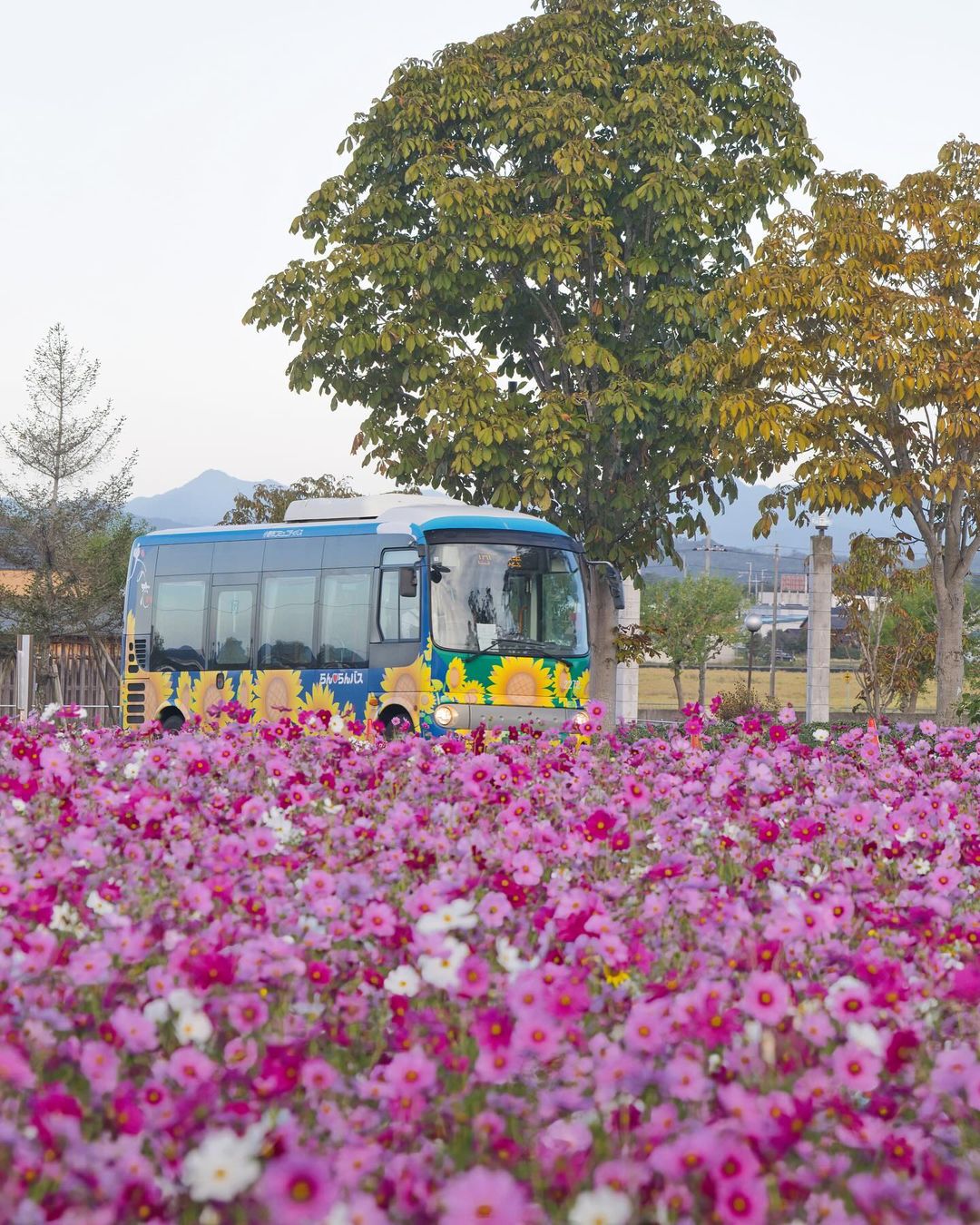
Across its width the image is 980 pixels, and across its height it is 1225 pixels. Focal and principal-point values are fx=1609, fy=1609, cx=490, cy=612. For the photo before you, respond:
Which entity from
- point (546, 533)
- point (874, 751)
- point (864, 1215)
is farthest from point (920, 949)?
point (546, 533)

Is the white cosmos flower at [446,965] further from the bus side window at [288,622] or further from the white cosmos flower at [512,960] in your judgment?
the bus side window at [288,622]

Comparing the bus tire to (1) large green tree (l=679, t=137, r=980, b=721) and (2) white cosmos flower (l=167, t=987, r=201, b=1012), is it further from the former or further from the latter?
(2) white cosmos flower (l=167, t=987, r=201, b=1012)

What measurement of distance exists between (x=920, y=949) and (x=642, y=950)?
2.76ft

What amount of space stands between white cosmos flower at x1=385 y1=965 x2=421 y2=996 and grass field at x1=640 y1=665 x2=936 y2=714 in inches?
2609

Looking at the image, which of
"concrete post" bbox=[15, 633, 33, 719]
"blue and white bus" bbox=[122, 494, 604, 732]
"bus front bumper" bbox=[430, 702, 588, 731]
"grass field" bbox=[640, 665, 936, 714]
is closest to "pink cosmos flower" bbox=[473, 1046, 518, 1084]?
"blue and white bus" bbox=[122, 494, 604, 732]

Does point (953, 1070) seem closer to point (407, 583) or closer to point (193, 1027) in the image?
point (193, 1027)

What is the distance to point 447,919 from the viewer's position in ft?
13.4

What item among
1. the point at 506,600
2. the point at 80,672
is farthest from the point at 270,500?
the point at 506,600

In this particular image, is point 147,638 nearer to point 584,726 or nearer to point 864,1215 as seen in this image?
point 584,726

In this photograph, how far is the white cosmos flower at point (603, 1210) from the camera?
2682mm

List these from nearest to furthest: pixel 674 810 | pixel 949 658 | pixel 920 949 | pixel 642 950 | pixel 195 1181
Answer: pixel 195 1181 → pixel 642 950 → pixel 920 949 → pixel 674 810 → pixel 949 658

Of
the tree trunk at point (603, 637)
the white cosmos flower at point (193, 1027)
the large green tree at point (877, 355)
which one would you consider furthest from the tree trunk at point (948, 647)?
the white cosmos flower at point (193, 1027)

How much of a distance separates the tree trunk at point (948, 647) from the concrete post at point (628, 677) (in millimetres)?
6530

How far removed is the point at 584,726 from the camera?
930 centimetres
